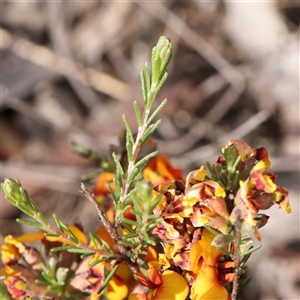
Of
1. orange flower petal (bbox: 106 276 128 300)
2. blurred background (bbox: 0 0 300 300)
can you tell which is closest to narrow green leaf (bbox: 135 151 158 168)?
orange flower petal (bbox: 106 276 128 300)

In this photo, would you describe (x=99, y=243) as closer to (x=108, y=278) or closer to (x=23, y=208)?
(x=108, y=278)

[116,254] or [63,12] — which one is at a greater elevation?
[63,12]

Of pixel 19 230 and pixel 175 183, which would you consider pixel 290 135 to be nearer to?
pixel 19 230

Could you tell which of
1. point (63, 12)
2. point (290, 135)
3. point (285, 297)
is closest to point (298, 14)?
point (290, 135)

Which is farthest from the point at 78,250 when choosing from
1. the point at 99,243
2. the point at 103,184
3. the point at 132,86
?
the point at 132,86

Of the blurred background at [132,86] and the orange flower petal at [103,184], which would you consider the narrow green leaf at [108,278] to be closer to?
the orange flower petal at [103,184]

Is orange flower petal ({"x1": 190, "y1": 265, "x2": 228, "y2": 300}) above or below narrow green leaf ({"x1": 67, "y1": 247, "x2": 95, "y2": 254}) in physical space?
below

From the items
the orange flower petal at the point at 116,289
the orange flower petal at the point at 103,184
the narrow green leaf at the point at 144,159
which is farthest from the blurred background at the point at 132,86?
the narrow green leaf at the point at 144,159

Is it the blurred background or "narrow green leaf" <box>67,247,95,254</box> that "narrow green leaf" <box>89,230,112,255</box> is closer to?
"narrow green leaf" <box>67,247,95,254</box>
